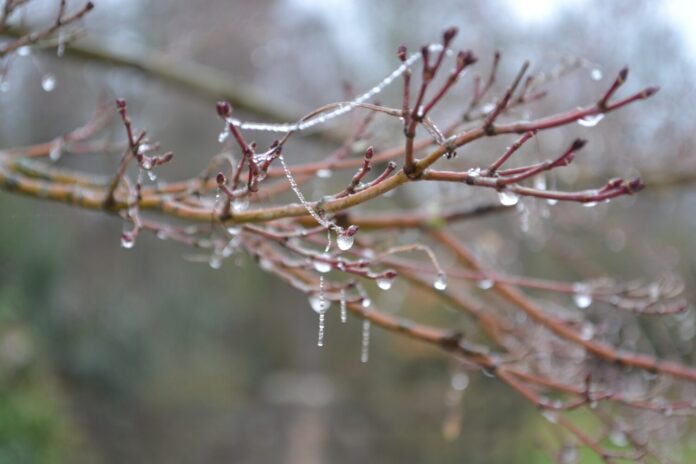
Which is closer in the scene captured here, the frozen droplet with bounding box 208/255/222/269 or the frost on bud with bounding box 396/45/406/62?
the frost on bud with bounding box 396/45/406/62

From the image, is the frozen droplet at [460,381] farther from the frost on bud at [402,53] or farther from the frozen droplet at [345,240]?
the frost on bud at [402,53]

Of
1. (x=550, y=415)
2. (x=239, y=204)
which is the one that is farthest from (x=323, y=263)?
(x=550, y=415)

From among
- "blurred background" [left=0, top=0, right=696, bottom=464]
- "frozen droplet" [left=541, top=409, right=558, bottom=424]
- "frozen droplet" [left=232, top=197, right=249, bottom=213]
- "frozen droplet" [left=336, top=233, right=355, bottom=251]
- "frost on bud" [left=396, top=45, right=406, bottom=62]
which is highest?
"blurred background" [left=0, top=0, right=696, bottom=464]

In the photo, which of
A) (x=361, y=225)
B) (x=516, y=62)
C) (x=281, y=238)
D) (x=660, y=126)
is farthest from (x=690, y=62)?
(x=281, y=238)

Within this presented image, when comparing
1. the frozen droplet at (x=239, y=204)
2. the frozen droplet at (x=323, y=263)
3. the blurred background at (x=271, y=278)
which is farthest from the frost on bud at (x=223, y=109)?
the blurred background at (x=271, y=278)

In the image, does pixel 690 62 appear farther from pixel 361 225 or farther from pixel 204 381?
pixel 204 381

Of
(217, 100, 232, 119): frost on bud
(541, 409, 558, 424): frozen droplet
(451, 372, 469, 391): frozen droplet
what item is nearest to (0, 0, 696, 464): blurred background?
(451, 372, 469, 391): frozen droplet

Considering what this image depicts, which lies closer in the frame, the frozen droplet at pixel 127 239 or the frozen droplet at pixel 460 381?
the frozen droplet at pixel 127 239

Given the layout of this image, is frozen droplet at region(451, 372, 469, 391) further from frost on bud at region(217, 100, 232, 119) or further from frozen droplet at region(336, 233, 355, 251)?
frost on bud at region(217, 100, 232, 119)

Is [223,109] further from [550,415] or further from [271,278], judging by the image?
[271,278]
